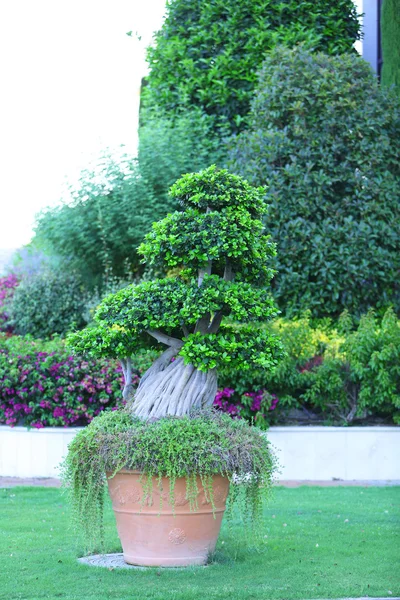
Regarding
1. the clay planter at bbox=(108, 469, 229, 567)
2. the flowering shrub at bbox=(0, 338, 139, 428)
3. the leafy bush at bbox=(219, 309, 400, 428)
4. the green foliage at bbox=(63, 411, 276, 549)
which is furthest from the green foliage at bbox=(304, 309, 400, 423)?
the clay planter at bbox=(108, 469, 229, 567)

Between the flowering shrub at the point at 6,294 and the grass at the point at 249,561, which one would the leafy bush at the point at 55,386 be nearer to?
the grass at the point at 249,561

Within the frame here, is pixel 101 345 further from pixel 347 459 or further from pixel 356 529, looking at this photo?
pixel 347 459

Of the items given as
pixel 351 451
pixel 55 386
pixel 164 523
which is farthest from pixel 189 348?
pixel 351 451

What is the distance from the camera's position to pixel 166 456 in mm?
5086

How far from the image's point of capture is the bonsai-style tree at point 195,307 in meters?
5.45

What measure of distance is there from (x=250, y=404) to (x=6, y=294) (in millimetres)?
6613

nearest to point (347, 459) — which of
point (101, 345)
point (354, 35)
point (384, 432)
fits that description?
point (384, 432)

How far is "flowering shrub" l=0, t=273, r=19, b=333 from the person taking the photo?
45.2 feet

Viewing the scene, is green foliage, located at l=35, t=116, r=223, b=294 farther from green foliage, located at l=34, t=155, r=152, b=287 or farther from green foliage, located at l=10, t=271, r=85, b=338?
green foliage, located at l=10, t=271, r=85, b=338

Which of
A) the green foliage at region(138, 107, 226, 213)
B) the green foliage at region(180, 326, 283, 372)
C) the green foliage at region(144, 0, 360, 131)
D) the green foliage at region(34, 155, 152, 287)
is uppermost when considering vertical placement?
the green foliage at region(144, 0, 360, 131)

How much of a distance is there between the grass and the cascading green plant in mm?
477

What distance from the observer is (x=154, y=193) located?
12.6 m

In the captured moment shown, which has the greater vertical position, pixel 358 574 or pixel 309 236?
pixel 309 236

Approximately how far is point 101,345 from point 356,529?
2.76 metres
